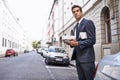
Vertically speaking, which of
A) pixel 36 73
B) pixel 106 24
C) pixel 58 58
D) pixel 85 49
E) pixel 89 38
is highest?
pixel 106 24

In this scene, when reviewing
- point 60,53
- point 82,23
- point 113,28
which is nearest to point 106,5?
point 113,28

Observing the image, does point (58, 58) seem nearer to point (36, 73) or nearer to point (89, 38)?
point (36, 73)

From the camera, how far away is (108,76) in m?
2.57

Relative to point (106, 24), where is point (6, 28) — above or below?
above

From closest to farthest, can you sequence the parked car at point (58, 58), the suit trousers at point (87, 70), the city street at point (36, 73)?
1. the suit trousers at point (87, 70)
2. the city street at point (36, 73)
3. the parked car at point (58, 58)

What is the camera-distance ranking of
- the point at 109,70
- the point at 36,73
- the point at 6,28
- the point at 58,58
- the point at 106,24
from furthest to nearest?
the point at 6,28
the point at 58,58
the point at 106,24
the point at 36,73
the point at 109,70

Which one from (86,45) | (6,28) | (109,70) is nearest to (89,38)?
(86,45)

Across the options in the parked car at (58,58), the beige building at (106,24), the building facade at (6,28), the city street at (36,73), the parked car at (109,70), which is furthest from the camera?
the building facade at (6,28)

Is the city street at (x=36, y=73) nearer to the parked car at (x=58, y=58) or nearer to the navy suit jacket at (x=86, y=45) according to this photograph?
the parked car at (x=58, y=58)

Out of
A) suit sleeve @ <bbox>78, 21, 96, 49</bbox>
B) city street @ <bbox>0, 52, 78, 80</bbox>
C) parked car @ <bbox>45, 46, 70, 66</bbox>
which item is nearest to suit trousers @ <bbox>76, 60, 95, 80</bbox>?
suit sleeve @ <bbox>78, 21, 96, 49</bbox>

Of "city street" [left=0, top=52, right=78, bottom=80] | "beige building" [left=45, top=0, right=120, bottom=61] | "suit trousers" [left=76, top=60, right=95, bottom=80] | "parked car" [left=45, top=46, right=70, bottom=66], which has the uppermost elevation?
"beige building" [left=45, top=0, right=120, bottom=61]

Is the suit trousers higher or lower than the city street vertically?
higher

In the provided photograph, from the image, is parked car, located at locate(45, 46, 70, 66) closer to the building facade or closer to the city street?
the city street

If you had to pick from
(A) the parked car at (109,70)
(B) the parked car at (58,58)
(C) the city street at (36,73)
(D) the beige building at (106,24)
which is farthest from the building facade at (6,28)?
(A) the parked car at (109,70)
